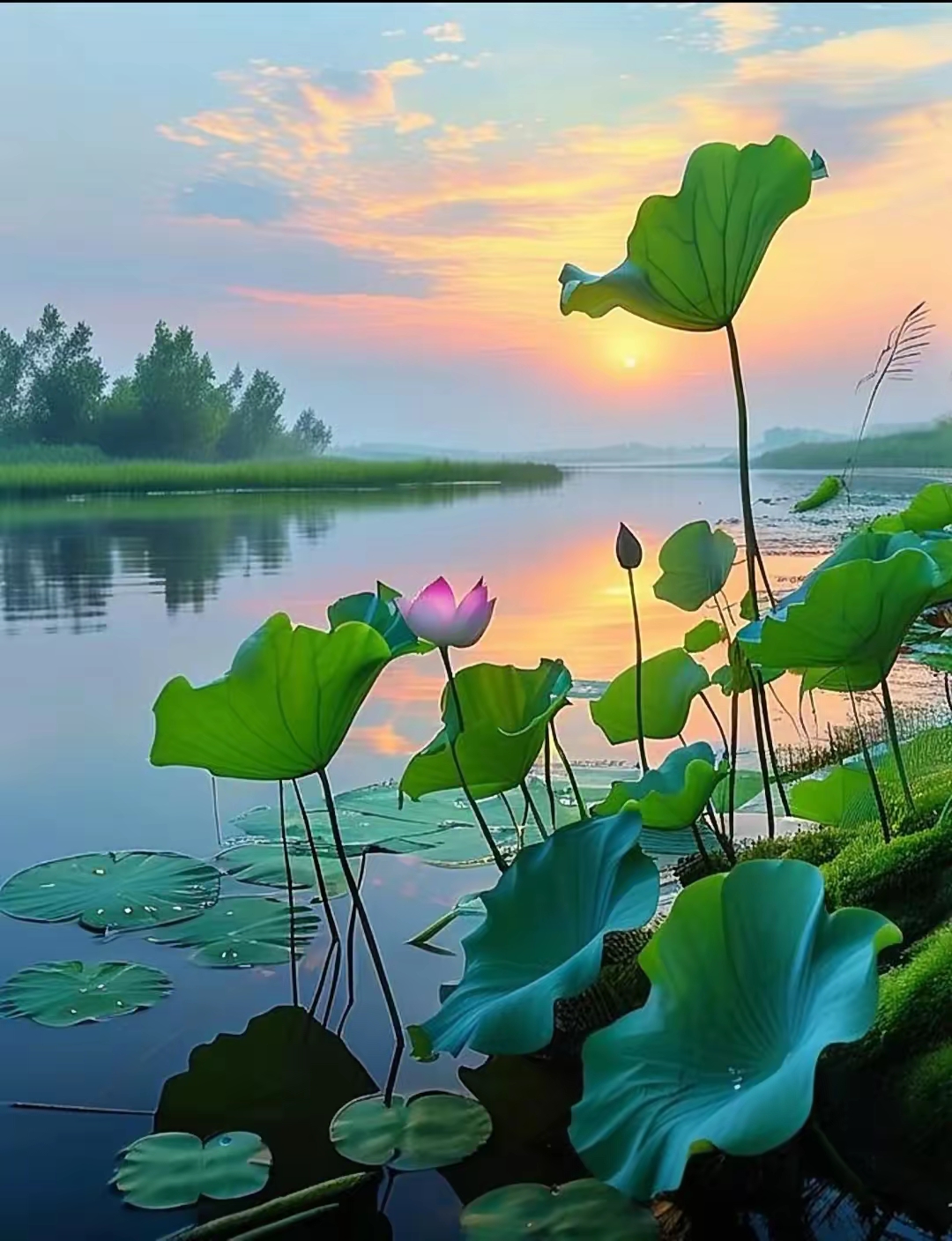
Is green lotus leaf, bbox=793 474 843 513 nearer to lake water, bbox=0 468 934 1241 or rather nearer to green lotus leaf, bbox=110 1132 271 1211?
lake water, bbox=0 468 934 1241

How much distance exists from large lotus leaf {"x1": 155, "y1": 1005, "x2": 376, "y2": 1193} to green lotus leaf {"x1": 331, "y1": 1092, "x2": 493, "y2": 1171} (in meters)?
0.01

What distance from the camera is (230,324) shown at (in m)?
4.00

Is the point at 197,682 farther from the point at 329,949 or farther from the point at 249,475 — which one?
the point at 249,475

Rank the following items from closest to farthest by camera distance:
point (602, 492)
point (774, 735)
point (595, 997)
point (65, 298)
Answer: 1. point (595, 997)
2. point (774, 735)
3. point (65, 298)
4. point (602, 492)

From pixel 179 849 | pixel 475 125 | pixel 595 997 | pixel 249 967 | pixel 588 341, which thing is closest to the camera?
pixel 595 997

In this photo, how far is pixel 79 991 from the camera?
0.99m

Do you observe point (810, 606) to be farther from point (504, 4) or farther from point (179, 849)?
point (504, 4)

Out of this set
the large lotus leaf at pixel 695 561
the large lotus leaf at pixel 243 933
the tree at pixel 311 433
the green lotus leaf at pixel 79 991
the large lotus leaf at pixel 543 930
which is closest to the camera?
the large lotus leaf at pixel 543 930

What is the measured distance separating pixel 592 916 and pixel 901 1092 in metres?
0.22

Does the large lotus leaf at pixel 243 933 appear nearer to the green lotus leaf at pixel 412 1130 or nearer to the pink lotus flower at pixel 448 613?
the green lotus leaf at pixel 412 1130

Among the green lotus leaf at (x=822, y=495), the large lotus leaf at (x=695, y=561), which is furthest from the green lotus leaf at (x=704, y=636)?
the green lotus leaf at (x=822, y=495)

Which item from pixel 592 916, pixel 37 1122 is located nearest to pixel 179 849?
pixel 37 1122

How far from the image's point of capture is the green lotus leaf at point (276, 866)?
4.16 ft

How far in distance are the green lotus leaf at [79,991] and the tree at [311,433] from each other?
489 centimetres
